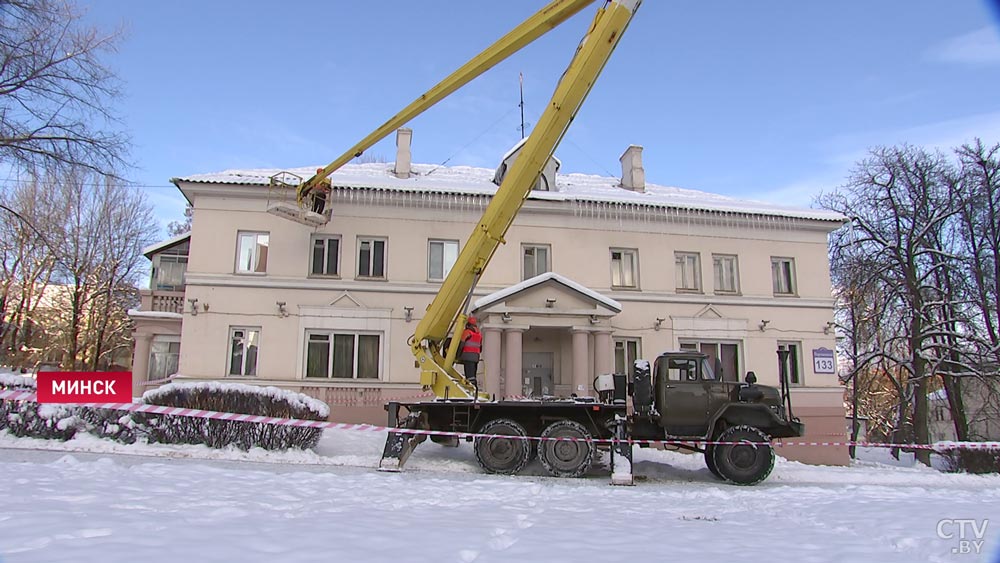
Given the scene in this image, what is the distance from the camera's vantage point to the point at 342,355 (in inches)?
746

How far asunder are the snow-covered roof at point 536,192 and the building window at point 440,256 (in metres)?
1.59

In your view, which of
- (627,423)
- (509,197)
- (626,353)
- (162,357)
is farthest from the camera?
(162,357)

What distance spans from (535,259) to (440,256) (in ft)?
9.67

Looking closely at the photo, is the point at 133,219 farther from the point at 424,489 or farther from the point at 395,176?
the point at 424,489

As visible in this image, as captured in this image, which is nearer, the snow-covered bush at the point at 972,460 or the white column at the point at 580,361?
the snow-covered bush at the point at 972,460

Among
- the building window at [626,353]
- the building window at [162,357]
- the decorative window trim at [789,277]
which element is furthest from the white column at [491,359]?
the building window at [162,357]

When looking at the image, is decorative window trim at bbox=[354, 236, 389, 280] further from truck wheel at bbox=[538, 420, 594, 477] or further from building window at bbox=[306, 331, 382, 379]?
truck wheel at bbox=[538, 420, 594, 477]

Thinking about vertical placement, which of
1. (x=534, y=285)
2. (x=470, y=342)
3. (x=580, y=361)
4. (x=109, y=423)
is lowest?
(x=109, y=423)

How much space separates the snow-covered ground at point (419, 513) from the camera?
521 cm

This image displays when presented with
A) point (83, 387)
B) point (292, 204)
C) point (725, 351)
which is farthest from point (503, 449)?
point (725, 351)

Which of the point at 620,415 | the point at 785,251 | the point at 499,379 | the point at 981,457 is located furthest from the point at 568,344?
the point at 981,457

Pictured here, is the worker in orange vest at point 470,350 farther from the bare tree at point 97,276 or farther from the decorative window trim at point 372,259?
the bare tree at point 97,276

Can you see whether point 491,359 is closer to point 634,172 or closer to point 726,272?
point 726,272

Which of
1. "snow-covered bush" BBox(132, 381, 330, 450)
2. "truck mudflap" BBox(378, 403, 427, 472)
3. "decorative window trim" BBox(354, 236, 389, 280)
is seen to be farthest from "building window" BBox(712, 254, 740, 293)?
"snow-covered bush" BBox(132, 381, 330, 450)
